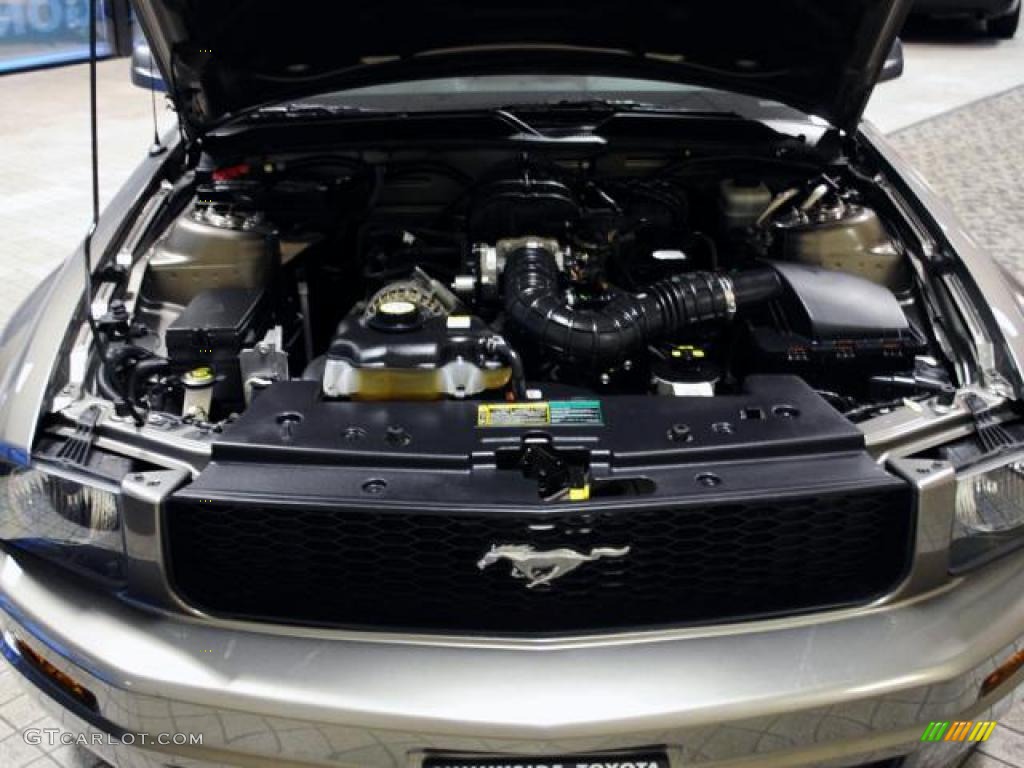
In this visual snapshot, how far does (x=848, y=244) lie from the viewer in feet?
8.09

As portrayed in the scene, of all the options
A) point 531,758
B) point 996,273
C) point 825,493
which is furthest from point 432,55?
point 531,758

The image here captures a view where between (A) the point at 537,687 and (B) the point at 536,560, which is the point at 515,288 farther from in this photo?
(A) the point at 537,687

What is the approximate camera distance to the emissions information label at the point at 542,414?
1.69 m

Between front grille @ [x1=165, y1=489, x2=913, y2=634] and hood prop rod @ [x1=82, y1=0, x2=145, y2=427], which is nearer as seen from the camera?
front grille @ [x1=165, y1=489, x2=913, y2=634]

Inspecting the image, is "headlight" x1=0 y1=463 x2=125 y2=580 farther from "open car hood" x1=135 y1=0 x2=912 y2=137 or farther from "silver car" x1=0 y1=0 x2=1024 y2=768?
"open car hood" x1=135 y1=0 x2=912 y2=137

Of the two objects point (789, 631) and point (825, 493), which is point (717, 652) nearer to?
point (789, 631)

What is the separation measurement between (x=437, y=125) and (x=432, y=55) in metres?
0.19

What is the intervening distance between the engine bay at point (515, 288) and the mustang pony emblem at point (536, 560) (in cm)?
25

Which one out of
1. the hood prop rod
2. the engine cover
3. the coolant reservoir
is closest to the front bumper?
the hood prop rod

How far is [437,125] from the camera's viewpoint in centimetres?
282

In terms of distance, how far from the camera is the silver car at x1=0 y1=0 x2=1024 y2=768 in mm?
1516

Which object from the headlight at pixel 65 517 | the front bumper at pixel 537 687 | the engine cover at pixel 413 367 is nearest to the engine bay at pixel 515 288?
the engine cover at pixel 413 367

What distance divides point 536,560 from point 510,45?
1.64m

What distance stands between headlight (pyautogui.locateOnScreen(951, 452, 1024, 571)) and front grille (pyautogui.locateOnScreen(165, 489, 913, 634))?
0.37ft
